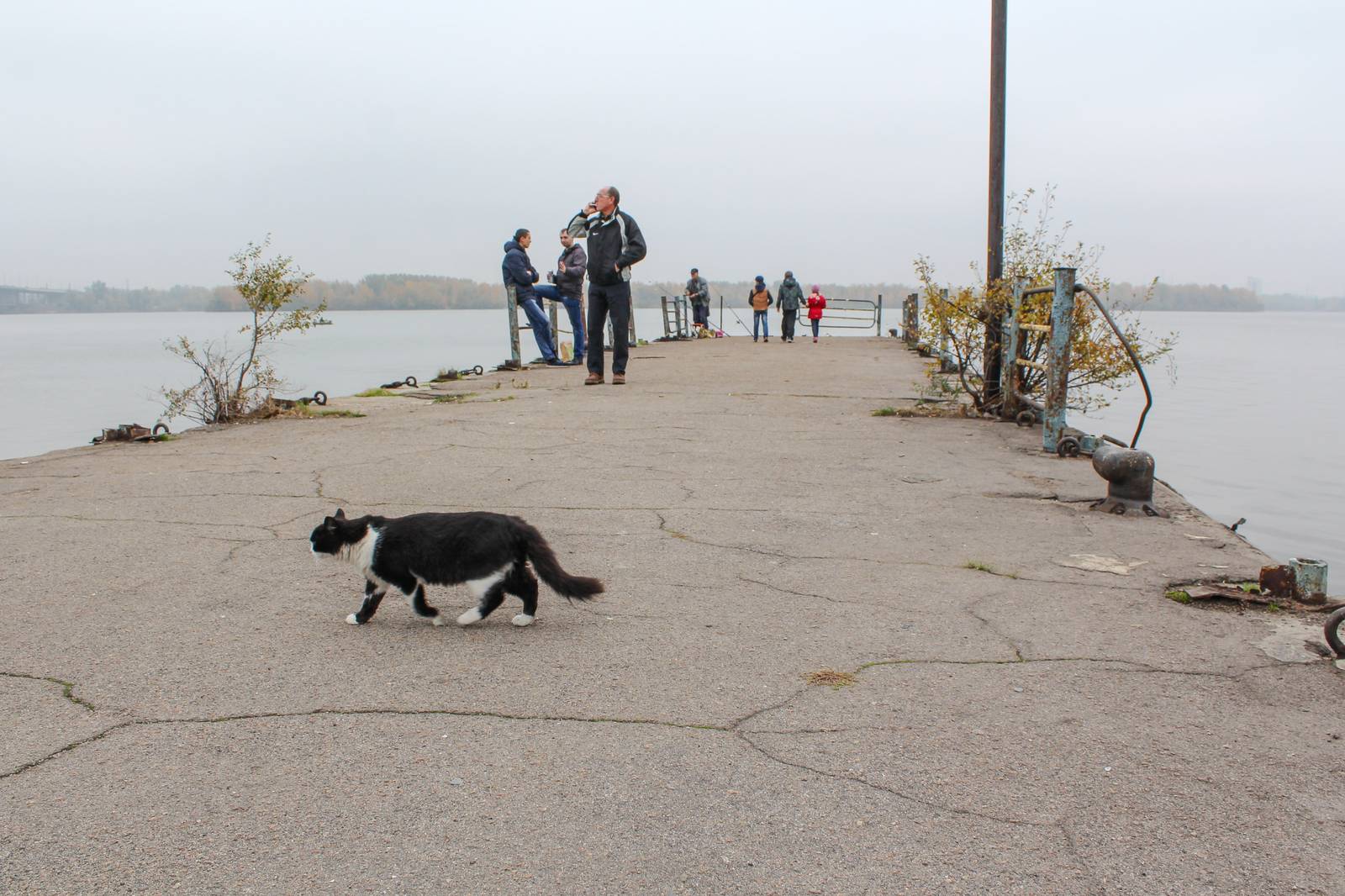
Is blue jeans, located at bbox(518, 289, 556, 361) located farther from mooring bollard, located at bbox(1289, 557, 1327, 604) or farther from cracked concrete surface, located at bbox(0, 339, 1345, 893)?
mooring bollard, located at bbox(1289, 557, 1327, 604)

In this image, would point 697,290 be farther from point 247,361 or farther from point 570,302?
point 247,361

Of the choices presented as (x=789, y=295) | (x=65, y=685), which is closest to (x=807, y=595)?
(x=65, y=685)

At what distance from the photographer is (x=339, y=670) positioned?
153 inches

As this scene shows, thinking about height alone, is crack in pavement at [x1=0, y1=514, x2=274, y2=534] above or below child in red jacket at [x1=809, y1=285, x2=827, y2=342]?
below

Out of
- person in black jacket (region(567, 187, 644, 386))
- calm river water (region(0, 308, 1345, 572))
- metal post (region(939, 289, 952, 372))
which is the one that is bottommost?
calm river water (region(0, 308, 1345, 572))

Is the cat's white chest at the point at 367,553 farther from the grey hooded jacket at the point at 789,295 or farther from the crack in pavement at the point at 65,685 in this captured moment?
the grey hooded jacket at the point at 789,295

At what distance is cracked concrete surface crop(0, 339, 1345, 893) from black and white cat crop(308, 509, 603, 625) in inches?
6.7

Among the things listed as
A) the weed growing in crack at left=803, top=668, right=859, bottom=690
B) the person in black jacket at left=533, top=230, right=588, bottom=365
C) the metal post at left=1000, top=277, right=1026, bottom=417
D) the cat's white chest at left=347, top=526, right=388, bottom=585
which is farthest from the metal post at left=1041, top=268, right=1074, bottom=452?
the person in black jacket at left=533, top=230, right=588, bottom=365

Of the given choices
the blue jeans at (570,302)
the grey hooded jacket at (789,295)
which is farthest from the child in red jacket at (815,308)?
the blue jeans at (570,302)

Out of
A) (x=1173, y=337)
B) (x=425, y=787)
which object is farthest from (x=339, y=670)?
(x=1173, y=337)

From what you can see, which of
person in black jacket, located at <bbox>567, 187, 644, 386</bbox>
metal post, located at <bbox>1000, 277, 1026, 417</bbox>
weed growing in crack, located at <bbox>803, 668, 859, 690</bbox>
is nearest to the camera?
weed growing in crack, located at <bbox>803, 668, 859, 690</bbox>

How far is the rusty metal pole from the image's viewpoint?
37.2 feet

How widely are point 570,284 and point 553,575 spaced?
15.4 meters

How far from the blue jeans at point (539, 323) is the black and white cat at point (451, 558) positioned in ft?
49.1
